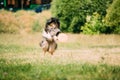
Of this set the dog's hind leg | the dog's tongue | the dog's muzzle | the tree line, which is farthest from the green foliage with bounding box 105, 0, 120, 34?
the dog's hind leg

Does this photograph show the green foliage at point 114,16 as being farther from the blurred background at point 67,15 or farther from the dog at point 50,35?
the dog at point 50,35

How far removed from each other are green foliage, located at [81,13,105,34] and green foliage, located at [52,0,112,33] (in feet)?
0.29

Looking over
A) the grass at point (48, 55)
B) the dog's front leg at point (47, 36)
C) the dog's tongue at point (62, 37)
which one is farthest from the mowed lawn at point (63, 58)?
the dog's front leg at point (47, 36)

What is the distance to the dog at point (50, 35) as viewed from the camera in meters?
6.08

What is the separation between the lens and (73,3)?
6.59m

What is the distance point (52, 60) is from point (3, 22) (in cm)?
147

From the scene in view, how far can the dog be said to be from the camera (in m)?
6.08

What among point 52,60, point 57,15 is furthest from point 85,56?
point 57,15

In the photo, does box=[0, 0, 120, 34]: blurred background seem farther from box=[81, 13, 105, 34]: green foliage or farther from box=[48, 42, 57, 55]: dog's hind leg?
box=[48, 42, 57, 55]: dog's hind leg

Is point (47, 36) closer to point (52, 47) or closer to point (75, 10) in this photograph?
point (52, 47)

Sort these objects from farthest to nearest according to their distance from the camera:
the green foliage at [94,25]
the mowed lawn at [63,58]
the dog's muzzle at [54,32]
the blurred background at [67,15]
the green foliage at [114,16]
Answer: the green foliage at [94,25] → the blurred background at [67,15] → the green foliage at [114,16] → the dog's muzzle at [54,32] → the mowed lawn at [63,58]

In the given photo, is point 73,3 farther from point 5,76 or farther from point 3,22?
point 5,76

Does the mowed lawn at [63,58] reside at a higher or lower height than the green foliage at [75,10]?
lower

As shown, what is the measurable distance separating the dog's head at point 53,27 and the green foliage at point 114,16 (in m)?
0.98
